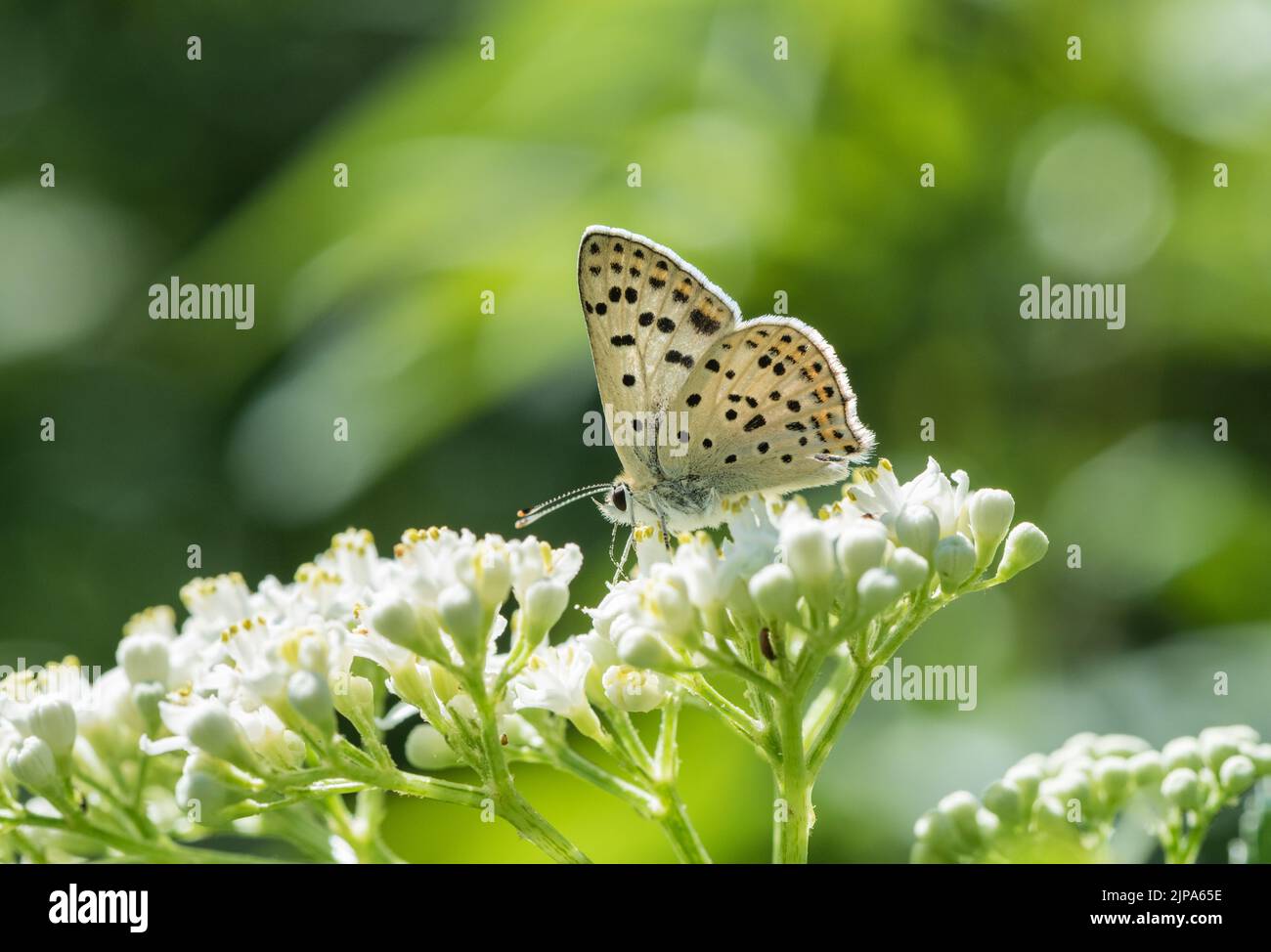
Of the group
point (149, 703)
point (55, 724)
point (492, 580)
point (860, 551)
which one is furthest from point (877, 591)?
point (55, 724)

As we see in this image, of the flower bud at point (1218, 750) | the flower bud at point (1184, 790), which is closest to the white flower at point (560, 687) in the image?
the flower bud at point (1184, 790)

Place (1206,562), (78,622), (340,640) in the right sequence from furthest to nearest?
(78,622) → (1206,562) → (340,640)

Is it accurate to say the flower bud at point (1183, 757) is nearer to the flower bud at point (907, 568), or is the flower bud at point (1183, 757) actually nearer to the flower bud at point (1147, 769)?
the flower bud at point (1147, 769)

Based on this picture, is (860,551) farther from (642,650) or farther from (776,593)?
(642,650)

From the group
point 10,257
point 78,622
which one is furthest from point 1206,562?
point 10,257

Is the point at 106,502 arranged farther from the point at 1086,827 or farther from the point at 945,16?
the point at 1086,827

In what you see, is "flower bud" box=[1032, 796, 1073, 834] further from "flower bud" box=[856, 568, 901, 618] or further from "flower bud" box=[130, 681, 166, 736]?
"flower bud" box=[130, 681, 166, 736]
